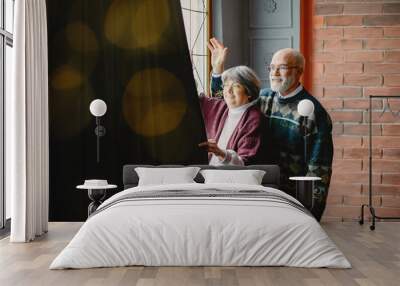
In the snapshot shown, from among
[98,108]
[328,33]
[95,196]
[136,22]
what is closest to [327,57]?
[328,33]

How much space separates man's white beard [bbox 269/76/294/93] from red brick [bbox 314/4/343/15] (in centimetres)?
82

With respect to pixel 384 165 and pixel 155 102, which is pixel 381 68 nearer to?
pixel 384 165

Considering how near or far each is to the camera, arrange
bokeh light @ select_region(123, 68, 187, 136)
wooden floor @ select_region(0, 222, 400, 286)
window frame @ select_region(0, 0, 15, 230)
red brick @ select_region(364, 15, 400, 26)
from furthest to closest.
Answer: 1. bokeh light @ select_region(123, 68, 187, 136)
2. red brick @ select_region(364, 15, 400, 26)
3. window frame @ select_region(0, 0, 15, 230)
4. wooden floor @ select_region(0, 222, 400, 286)

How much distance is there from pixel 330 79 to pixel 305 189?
1.32 metres

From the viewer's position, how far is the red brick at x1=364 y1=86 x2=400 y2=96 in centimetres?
714

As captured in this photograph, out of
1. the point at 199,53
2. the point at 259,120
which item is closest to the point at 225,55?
the point at 199,53

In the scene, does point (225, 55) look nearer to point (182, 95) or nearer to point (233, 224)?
point (182, 95)

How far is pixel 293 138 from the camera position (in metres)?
7.12

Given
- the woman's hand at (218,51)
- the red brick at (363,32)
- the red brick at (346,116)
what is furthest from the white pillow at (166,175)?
the red brick at (363,32)

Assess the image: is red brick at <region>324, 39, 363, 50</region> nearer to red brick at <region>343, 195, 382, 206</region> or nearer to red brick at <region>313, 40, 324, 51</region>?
red brick at <region>313, 40, 324, 51</region>

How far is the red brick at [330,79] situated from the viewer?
7.14 meters

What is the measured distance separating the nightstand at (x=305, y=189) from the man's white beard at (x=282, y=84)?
1.05m

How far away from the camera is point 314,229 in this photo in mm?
4613

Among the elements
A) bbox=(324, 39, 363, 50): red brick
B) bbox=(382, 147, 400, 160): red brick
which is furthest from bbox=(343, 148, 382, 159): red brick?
bbox=(324, 39, 363, 50): red brick
